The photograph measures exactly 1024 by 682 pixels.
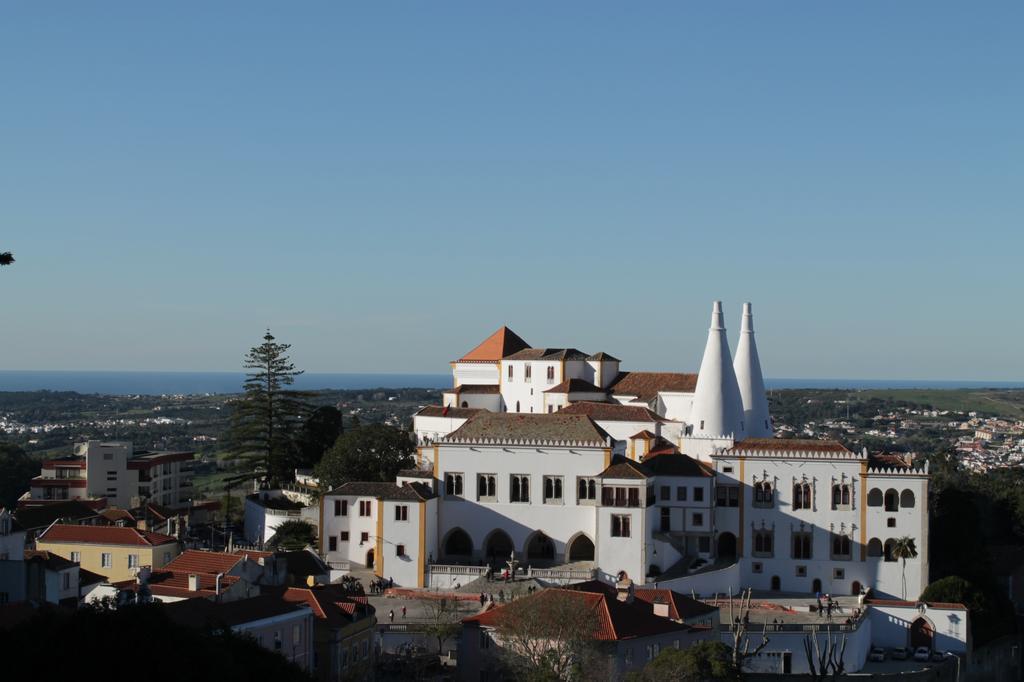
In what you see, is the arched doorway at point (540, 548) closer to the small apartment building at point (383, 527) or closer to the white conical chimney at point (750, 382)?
the small apartment building at point (383, 527)

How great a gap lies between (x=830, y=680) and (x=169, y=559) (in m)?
20.6

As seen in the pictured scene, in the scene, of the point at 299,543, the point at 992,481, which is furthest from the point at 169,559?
the point at 992,481

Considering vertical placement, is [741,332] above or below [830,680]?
above

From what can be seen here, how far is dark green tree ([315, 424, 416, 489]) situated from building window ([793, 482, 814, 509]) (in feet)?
46.3

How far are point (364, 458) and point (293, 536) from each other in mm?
3811

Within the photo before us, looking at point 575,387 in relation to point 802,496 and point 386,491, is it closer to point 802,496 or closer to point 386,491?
point 802,496

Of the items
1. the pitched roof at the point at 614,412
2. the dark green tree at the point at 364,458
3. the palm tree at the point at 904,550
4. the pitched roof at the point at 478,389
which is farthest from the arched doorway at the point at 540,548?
the pitched roof at the point at 478,389

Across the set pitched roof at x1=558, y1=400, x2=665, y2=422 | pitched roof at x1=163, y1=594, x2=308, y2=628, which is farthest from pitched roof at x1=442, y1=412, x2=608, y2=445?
pitched roof at x1=163, y1=594, x2=308, y2=628

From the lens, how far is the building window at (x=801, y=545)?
4894 cm

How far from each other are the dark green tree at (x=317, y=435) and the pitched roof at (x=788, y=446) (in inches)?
732

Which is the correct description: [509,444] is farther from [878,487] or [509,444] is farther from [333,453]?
[878,487]

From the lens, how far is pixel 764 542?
161 feet

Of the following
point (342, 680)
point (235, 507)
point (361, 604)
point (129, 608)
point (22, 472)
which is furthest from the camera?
point (22, 472)

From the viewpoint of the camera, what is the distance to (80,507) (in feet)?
185
